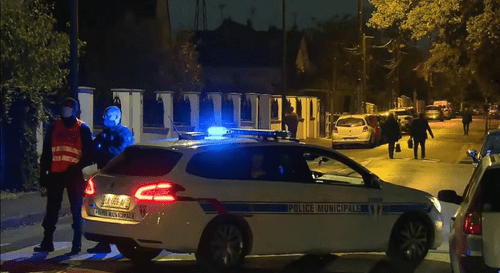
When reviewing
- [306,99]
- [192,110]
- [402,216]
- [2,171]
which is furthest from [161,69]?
[402,216]

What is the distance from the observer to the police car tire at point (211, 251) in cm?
855

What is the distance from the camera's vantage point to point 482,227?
659 centimetres

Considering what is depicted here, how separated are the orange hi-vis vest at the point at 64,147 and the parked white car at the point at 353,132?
28.1m

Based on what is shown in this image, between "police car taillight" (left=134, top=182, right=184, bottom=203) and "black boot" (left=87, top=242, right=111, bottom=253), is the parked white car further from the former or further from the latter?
"police car taillight" (left=134, top=182, right=184, bottom=203)

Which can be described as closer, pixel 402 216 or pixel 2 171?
pixel 402 216

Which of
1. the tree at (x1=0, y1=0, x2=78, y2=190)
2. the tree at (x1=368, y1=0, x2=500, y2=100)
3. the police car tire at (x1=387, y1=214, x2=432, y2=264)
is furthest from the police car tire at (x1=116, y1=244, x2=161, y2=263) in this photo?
the tree at (x1=368, y1=0, x2=500, y2=100)

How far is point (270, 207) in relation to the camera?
8.92 m

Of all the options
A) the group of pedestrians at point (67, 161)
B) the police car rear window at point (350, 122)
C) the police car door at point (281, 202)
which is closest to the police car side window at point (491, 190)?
the police car door at point (281, 202)

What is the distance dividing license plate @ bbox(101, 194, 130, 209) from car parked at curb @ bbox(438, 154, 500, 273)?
10.8ft

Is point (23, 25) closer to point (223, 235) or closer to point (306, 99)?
point (223, 235)

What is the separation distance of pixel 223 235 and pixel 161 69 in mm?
32752

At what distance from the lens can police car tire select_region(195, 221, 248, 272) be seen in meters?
8.55

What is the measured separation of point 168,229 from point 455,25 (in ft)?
64.0

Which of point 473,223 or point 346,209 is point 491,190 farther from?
point 346,209
